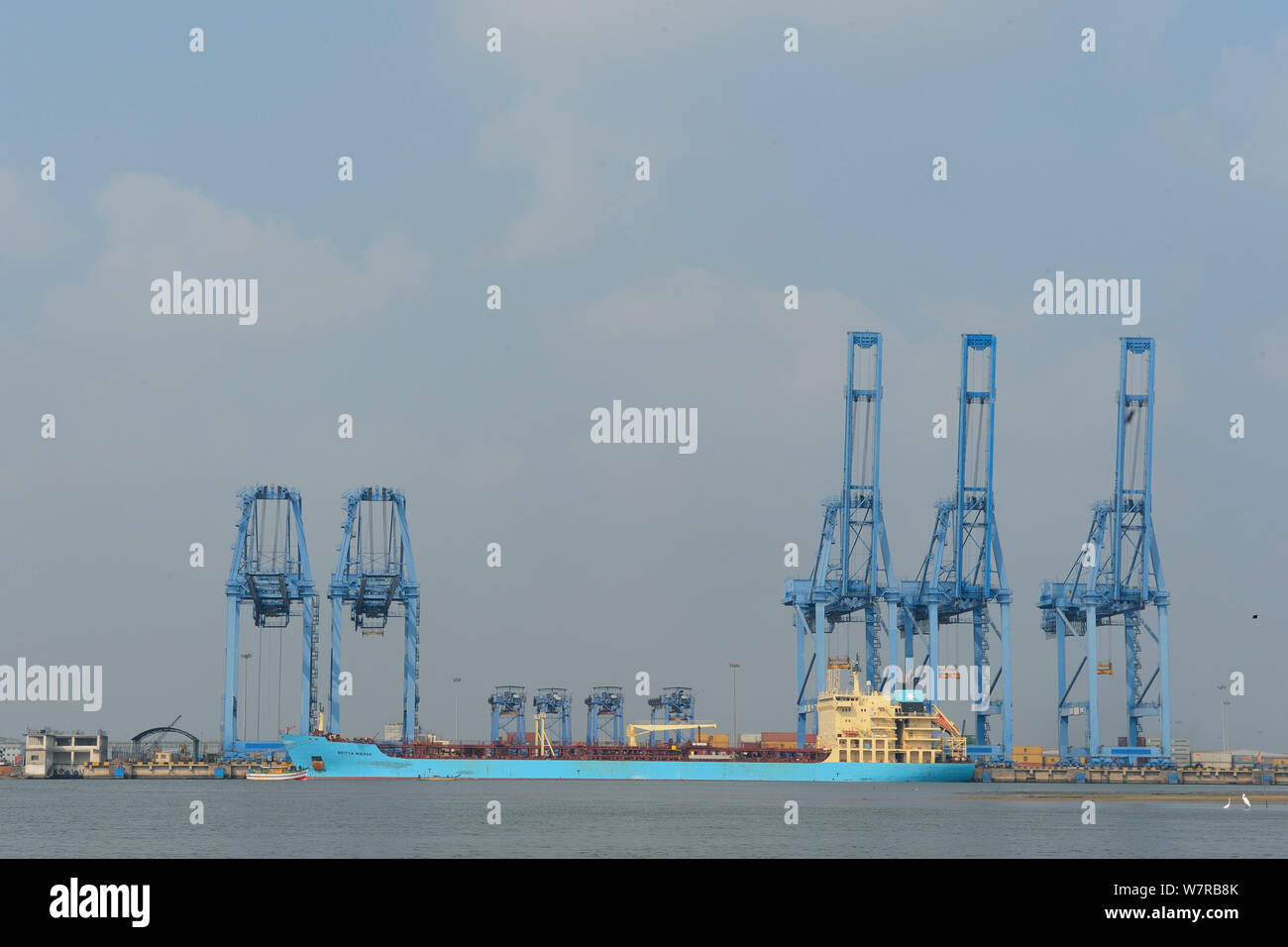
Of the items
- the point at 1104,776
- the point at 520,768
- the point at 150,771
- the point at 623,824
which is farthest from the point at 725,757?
the point at 623,824

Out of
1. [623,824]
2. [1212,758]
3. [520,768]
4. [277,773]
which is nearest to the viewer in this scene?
[623,824]

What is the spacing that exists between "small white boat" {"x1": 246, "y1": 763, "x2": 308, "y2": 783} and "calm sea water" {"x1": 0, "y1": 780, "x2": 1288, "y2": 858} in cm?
1668

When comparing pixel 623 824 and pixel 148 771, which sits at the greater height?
pixel 623 824

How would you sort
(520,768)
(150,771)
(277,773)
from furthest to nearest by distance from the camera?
(150,771), (520,768), (277,773)

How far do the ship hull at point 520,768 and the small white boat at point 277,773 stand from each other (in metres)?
0.63

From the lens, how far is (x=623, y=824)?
181 ft

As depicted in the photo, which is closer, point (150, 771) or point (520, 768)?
point (520, 768)

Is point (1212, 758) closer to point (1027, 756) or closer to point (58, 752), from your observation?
point (1027, 756)

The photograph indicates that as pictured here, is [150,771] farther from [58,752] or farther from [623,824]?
[623,824]

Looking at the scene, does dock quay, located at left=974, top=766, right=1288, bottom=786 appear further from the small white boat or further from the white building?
the white building

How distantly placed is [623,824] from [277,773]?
56.4 metres

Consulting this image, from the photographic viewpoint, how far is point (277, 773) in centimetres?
10494

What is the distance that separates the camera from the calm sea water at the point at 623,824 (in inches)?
Result: 1775
